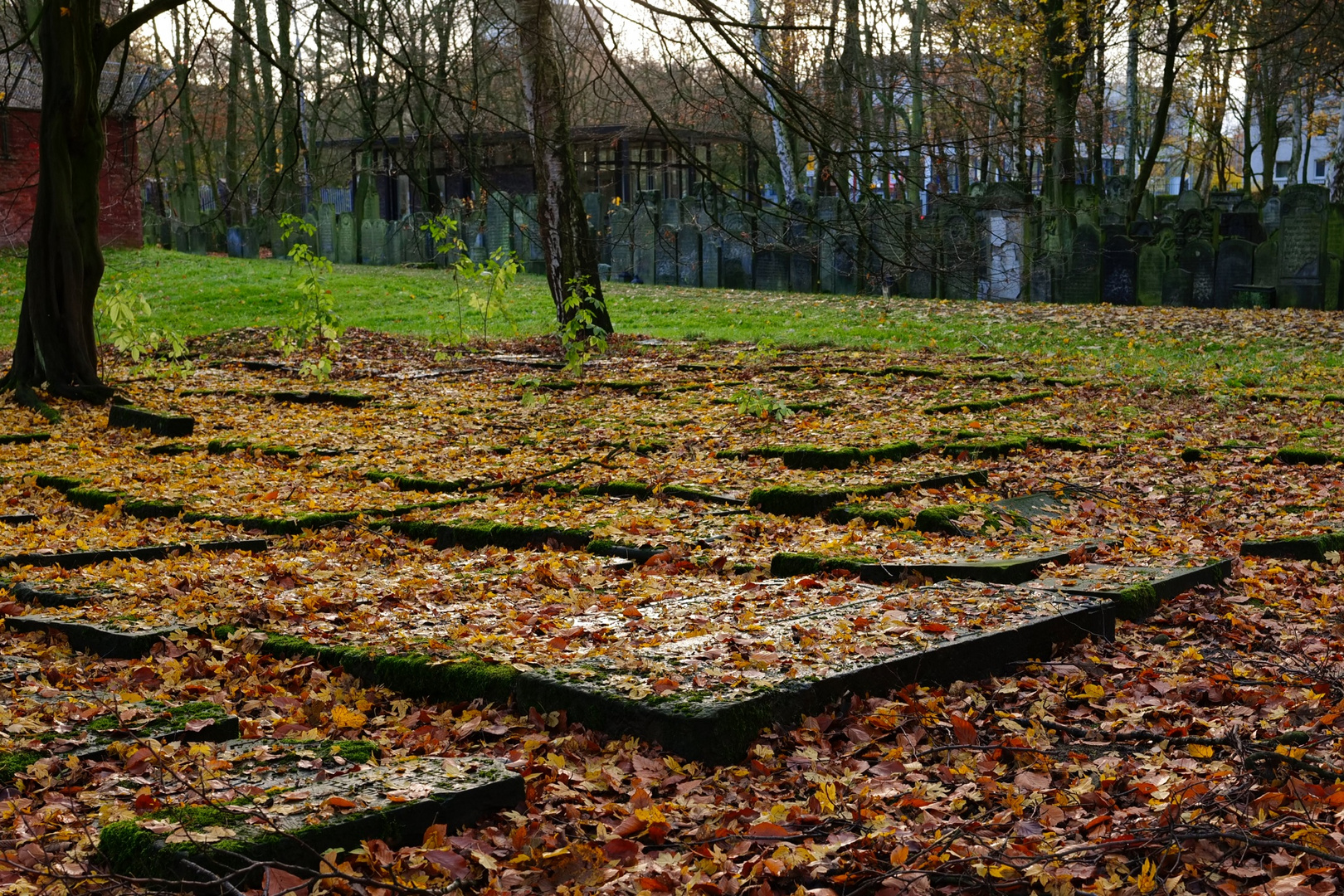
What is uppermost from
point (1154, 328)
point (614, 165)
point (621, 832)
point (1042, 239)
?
point (614, 165)

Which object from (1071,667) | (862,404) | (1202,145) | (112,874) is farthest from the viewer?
(1202,145)

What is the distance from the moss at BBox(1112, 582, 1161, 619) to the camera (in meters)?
4.41

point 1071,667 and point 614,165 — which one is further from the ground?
point 614,165

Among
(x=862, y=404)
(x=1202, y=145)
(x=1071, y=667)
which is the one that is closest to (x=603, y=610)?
(x=1071, y=667)

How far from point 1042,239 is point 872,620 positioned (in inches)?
624

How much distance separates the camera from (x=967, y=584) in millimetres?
4562

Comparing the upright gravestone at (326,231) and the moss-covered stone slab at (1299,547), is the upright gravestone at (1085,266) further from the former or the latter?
the upright gravestone at (326,231)

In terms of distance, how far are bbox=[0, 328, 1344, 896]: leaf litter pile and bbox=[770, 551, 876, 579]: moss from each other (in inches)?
0.6

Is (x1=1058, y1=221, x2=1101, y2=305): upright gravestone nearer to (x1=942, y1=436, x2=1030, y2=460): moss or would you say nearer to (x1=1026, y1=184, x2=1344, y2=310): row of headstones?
(x1=1026, y1=184, x2=1344, y2=310): row of headstones

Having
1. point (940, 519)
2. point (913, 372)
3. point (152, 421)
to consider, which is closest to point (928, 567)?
point (940, 519)

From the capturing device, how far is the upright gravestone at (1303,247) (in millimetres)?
16453

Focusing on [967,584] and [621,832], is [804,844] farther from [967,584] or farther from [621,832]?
[967,584]

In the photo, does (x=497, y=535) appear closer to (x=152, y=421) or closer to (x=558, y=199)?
(x=152, y=421)

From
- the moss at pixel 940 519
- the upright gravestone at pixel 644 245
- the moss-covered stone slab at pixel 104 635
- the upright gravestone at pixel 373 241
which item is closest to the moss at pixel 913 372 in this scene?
the moss at pixel 940 519
